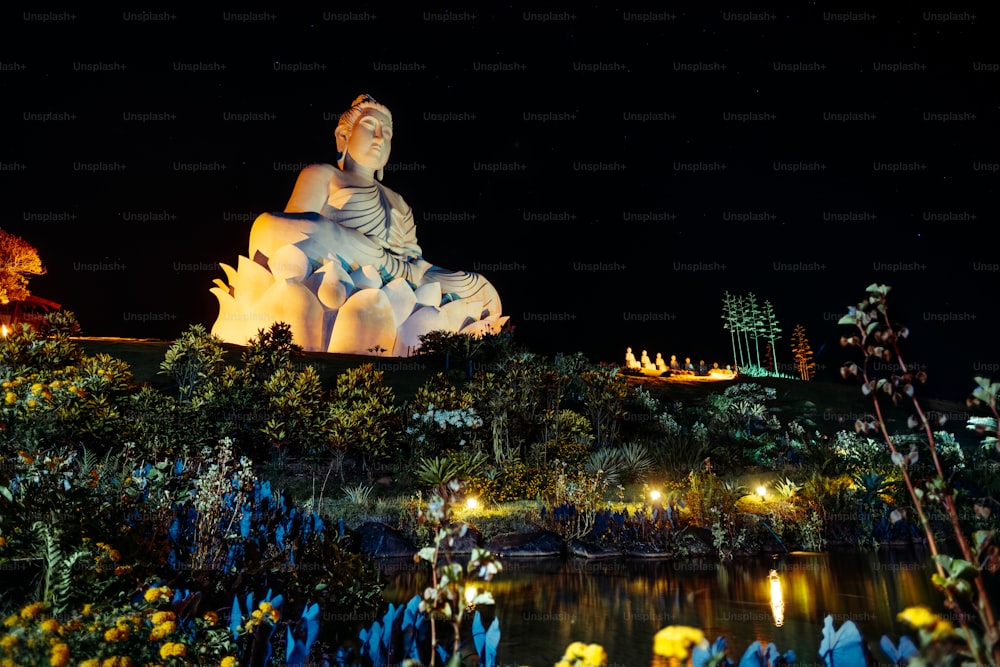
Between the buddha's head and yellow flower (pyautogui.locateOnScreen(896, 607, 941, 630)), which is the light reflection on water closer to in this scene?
yellow flower (pyautogui.locateOnScreen(896, 607, 941, 630))

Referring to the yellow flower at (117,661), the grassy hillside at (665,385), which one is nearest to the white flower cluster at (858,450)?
the grassy hillside at (665,385)

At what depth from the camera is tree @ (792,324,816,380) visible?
51.6 m

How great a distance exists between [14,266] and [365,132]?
16735 mm

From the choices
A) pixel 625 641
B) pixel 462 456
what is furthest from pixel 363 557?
pixel 462 456

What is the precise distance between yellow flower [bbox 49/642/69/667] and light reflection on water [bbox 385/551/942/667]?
3.00 metres

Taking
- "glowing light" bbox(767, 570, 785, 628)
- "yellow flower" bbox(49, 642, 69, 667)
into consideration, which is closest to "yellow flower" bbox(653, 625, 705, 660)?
"yellow flower" bbox(49, 642, 69, 667)

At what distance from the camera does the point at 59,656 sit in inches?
108

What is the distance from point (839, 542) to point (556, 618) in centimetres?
672

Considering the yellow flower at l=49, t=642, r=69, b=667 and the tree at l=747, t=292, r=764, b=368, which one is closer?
the yellow flower at l=49, t=642, r=69, b=667

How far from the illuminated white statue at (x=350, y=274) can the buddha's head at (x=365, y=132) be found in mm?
48

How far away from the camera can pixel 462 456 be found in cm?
1362

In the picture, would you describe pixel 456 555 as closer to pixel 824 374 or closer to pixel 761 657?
pixel 761 657

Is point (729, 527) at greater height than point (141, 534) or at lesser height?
greater

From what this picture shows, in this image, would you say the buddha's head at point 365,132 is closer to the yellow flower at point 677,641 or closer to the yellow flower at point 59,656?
the yellow flower at point 59,656
